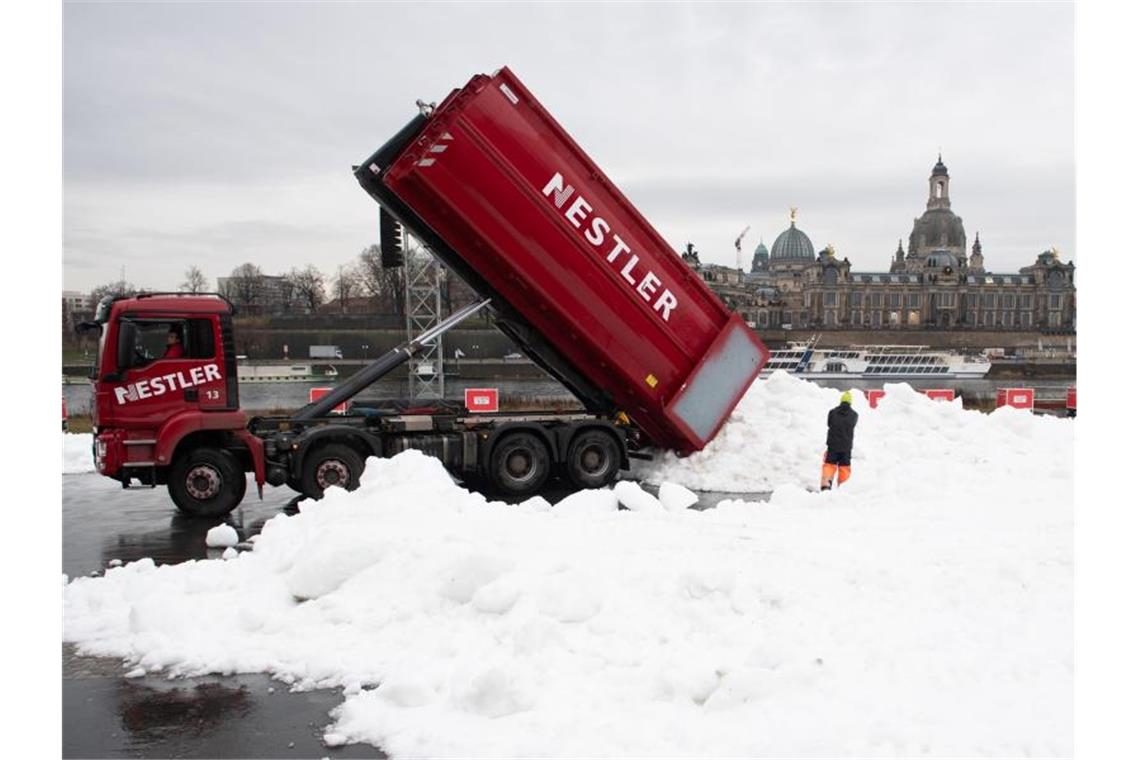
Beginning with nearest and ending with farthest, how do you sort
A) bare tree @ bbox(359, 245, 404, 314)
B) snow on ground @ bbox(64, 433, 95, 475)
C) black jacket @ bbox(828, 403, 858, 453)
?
black jacket @ bbox(828, 403, 858, 453), snow on ground @ bbox(64, 433, 95, 475), bare tree @ bbox(359, 245, 404, 314)

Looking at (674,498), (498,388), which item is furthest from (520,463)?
(498,388)

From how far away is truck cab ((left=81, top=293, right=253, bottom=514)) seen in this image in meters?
9.38

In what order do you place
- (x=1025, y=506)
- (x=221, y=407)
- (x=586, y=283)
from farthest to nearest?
(x=586, y=283) < (x=221, y=407) < (x=1025, y=506)

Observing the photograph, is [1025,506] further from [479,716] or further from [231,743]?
[231,743]

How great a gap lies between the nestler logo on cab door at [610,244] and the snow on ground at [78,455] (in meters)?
8.33

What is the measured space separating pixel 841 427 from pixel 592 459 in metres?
3.35

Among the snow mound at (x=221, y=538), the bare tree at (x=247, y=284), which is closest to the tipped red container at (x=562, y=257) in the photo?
the snow mound at (x=221, y=538)

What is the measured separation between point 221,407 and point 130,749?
19.8 ft

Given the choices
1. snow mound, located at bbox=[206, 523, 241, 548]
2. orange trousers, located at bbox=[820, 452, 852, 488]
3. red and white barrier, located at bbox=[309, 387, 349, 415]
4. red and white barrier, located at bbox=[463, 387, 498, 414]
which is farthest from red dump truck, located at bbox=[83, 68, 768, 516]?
red and white barrier, located at bbox=[463, 387, 498, 414]

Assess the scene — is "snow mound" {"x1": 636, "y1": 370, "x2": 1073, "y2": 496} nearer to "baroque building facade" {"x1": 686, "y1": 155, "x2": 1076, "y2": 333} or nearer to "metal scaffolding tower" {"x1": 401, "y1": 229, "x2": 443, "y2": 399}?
"metal scaffolding tower" {"x1": 401, "y1": 229, "x2": 443, "y2": 399}

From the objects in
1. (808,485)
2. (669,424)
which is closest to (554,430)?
(669,424)

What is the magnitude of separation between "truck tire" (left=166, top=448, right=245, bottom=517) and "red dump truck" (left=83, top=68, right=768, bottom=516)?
0.02m

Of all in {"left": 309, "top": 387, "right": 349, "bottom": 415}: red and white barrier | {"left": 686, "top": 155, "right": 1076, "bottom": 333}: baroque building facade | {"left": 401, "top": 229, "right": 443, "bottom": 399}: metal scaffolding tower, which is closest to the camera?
{"left": 309, "top": 387, "right": 349, "bottom": 415}: red and white barrier

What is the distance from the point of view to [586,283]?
10.5 meters
